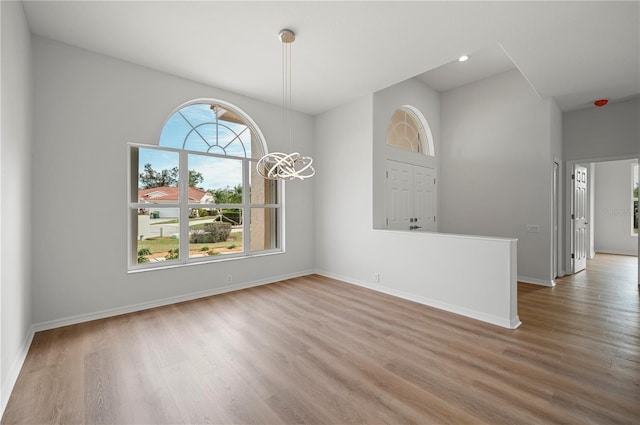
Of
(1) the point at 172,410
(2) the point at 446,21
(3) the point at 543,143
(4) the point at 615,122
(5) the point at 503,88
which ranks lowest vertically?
(1) the point at 172,410

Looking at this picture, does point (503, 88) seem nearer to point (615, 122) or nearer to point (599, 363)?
point (615, 122)

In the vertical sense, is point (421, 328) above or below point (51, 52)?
below

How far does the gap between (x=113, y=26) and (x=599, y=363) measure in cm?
541

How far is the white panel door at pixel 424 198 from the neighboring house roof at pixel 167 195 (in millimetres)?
3680

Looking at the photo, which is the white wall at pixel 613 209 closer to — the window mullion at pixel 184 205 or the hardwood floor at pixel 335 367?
the hardwood floor at pixel 335 367

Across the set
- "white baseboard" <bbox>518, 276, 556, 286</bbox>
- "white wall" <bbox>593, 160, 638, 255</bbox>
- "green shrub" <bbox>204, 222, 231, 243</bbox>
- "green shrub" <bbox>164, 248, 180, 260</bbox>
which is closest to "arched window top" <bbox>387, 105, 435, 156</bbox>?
"white baseboard" <bbox>518, 276, 556, 286</bbox>

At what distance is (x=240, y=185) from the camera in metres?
4.64

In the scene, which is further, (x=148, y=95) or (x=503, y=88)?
(x=503, y=88)

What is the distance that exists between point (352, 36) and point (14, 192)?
3.40m

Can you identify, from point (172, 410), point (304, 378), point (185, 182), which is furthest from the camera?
point (185, 182)

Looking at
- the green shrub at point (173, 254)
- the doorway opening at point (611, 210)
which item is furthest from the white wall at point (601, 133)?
the green shrub at point (173, 254)

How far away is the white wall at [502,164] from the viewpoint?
4590 millimetres

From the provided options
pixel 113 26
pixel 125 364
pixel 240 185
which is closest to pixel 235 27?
pixel 113 26

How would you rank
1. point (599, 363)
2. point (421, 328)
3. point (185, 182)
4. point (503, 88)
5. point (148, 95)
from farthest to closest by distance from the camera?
point (503, 88) → point (185, 182) → point (148, 95) → point (421, 328) → point (599, 363)
